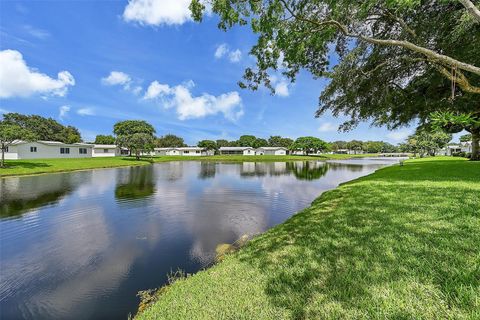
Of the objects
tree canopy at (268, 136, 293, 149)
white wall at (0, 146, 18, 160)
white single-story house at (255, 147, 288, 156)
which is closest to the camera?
white wall at (0, 146, 18, 160)

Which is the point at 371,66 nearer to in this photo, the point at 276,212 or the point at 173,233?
the point at 276,212

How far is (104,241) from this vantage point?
26.3ft

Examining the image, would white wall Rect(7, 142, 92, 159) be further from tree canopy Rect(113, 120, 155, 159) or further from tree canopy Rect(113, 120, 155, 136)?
tree canopy Rect(113, 120, 155, 136)

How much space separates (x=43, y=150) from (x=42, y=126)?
36015 mm

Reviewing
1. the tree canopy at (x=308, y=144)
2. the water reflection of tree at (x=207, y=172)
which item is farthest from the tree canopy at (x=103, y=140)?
the tree canopy at (x=308, y=144)

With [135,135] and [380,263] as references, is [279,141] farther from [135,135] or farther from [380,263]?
[380,263]

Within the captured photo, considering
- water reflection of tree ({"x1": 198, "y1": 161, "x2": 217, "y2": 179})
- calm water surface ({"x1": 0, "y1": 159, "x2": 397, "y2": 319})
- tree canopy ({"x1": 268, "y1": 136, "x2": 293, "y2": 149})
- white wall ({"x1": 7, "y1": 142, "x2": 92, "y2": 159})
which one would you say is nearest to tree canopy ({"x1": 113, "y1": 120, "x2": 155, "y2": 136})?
white wall ({"x1": 7, "y1": 142, "x2": 92, "y2": 159})

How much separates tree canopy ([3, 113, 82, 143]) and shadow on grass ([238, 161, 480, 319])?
8672 centimetres

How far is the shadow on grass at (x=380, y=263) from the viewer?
2758 mm

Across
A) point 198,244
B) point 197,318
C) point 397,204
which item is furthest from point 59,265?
point 397,204

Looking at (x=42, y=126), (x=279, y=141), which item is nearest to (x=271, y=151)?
(x=279, y=141)

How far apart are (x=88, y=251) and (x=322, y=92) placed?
13464mm

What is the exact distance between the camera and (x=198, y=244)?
782cm

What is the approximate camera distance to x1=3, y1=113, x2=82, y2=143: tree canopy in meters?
69.9
